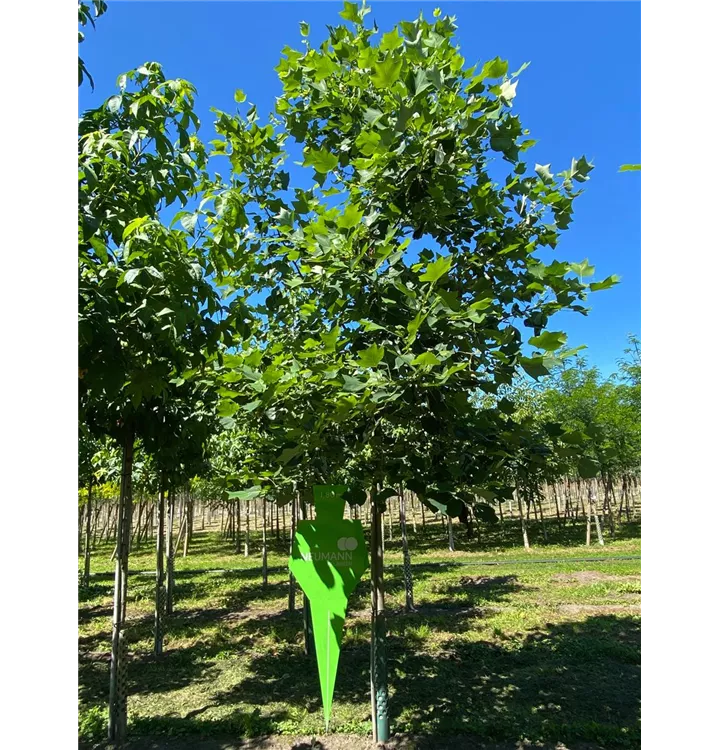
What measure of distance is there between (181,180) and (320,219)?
1.75ft

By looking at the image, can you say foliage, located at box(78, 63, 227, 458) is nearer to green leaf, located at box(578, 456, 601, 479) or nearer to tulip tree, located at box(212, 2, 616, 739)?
tulip tree, located at box(212, 2, 616, 739)

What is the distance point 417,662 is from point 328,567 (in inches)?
136

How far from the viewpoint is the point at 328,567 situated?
171cm

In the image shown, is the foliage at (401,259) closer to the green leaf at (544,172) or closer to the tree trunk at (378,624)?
the green leaf at (544,172)

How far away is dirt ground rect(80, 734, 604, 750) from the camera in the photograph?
2.90 metres

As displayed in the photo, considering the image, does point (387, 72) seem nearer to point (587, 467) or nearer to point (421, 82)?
point (421, 82)

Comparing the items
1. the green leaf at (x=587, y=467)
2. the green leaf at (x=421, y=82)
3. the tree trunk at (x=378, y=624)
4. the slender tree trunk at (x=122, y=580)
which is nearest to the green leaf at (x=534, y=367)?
the green leaf at (x=587, y=467)

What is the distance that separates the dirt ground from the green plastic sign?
61.2 inches

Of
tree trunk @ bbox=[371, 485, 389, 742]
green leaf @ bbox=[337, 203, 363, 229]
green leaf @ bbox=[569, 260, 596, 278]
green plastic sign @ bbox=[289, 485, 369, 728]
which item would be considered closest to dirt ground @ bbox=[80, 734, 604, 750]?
tree trunk @ bbox=[371, 485, 389, 742]

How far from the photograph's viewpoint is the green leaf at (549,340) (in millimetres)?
1329

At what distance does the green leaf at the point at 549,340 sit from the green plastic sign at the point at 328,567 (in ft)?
2.68
